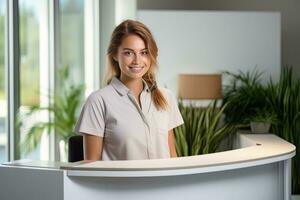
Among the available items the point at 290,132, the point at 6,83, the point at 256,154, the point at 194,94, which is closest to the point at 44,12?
the point at 6,83

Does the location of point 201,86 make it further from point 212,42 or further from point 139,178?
point 139,178

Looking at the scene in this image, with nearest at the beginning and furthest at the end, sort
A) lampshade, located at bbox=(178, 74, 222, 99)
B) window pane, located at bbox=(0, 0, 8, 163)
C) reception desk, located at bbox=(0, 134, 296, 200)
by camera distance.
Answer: reception desk, located at bbox=(0, 134, 296, 200) < window pane, located at bbox=(0, 0, 8, 163) < lampshade, located at bbox=(178, 74, 222, 99)

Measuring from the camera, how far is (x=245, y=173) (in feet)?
9.69

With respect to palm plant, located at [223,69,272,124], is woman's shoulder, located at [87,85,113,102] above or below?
above

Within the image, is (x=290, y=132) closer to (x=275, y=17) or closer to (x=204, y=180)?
(x=275, y=17)

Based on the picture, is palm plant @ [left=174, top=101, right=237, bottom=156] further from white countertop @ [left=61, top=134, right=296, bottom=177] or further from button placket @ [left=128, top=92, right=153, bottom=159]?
button placket @ [left=128, top=92, right=153, bottom=159]

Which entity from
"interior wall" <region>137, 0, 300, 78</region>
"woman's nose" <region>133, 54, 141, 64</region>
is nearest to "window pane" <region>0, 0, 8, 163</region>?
"woman's nose" <region>133, 54, 141, 64</region>

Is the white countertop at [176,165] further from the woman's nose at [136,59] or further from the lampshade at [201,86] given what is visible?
the lampshade at [201,86]

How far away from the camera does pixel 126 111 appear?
279 cm

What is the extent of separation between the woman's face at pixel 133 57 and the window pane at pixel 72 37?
3.18 metres

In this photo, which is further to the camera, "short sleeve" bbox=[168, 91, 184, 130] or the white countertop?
"short sleeve" bbox=[168, 91, 184, 130]

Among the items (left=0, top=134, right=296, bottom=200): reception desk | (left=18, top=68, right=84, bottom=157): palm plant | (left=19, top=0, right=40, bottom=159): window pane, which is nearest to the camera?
(left=0, top=134, right=296, bottom=200): reception desk

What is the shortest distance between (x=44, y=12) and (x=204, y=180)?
132 inches

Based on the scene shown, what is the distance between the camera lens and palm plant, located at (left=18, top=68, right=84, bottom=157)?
202 inches
